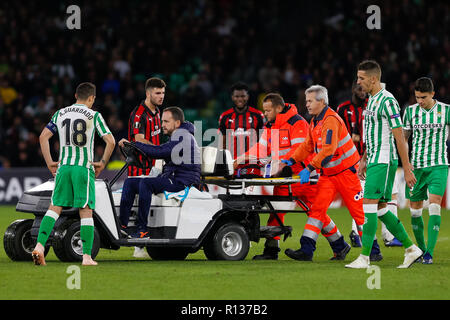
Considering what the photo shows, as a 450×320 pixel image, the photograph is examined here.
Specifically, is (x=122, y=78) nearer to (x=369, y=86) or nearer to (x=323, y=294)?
(x=369, y=86)

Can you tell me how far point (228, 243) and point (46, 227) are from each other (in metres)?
2.18

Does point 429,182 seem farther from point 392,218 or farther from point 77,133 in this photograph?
point 77,133

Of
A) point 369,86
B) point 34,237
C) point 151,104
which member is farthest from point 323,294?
point 151,104

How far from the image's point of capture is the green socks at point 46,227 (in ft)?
31.5

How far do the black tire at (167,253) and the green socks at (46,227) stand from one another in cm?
184

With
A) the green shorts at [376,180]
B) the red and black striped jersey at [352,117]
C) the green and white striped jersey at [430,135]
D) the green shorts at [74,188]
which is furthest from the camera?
the red and black striped jersey at [352,117]

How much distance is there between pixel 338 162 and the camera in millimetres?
10484

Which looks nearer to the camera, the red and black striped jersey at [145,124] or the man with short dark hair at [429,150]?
the man with short dark hair at [429,150]

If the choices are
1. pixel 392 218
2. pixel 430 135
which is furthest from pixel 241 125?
pixel 392 218

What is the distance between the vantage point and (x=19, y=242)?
10383 mm

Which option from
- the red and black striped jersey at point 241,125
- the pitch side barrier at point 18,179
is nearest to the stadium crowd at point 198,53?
the pitch side barrier at point 18,179

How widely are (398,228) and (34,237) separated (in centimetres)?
369

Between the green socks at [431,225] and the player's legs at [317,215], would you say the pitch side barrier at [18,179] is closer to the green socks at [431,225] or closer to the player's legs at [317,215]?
A: the player's legs at [317,215]

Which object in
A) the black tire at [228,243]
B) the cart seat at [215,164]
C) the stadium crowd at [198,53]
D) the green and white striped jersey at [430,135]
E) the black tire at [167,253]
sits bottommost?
the black tire at [167,253]
